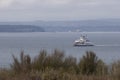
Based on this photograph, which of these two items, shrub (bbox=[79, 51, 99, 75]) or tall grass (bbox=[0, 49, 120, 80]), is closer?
tall grass (bbox=[0, 49, 120, 80])

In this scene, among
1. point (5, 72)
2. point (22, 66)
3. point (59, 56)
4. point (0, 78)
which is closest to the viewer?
point (0, 78)

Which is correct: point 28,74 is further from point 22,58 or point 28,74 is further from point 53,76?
point 22,58

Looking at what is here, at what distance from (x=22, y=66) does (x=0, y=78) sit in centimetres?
230

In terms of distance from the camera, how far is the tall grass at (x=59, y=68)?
12916mm

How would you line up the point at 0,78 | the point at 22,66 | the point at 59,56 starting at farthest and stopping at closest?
the point at 59,56
the point at 22,66
the point at 0,78

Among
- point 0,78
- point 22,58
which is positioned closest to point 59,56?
point 22,58

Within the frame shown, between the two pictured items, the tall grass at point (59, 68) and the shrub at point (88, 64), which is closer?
the tall grass at point (59, 68)

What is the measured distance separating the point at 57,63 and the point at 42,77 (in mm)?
2881

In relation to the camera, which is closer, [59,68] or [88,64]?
[59,68]

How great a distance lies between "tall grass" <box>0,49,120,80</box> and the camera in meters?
12.9

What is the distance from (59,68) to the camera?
48.8ft

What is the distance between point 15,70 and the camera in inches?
574

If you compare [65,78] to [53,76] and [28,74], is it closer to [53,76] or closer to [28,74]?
[53,76]

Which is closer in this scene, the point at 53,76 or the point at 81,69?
the point at 53,76
